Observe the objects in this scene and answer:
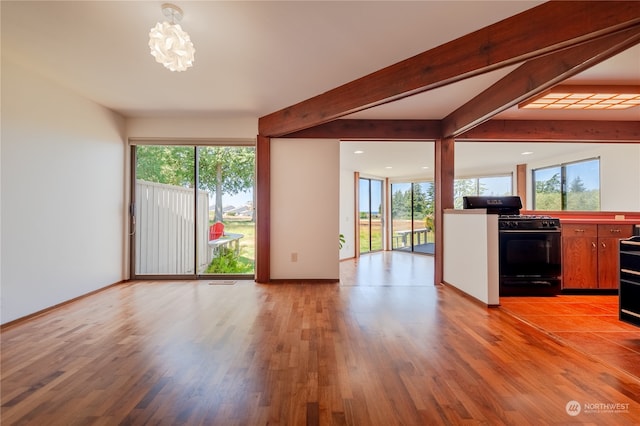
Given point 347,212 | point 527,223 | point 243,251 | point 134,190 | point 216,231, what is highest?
point 134,190

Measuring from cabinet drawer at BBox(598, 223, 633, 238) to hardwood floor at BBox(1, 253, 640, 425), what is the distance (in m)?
1.99

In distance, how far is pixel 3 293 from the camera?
2.52m

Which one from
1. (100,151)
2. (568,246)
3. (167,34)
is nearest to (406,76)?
(167,34)

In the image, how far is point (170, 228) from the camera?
4.41 meters

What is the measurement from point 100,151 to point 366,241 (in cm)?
603

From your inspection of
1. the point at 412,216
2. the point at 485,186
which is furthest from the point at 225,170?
the point at 485,186

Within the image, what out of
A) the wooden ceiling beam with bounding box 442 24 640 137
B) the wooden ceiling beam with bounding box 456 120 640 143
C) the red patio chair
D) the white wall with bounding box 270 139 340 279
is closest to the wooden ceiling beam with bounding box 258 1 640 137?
the wooden ceiling beam with bounding box 442 24 640 137

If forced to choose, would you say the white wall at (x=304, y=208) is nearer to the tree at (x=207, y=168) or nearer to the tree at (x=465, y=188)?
the tree at (x=207, y=168)

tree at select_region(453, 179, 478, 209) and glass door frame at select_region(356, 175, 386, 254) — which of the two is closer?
glass door frame at select_region(356, 175, 386, 254)

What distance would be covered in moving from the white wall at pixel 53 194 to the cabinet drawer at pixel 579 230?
5.86 m

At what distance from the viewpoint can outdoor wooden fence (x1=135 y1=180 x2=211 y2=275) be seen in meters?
4.35

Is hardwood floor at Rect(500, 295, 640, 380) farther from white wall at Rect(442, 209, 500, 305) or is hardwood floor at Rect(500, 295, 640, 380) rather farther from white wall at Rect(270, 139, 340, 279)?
white wall at Rect(270, 139, 340, 279)

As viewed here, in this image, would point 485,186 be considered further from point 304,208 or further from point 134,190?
point 134,190

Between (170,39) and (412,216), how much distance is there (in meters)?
7.44
